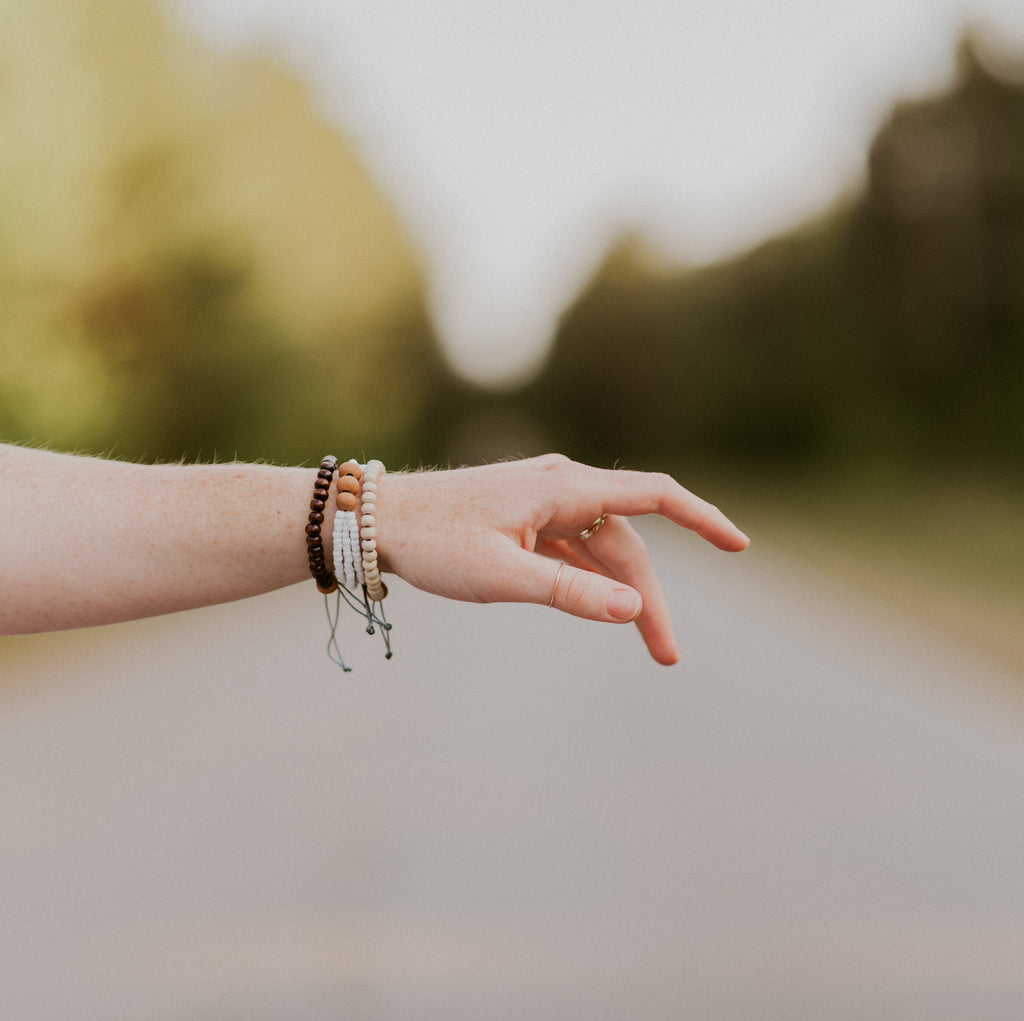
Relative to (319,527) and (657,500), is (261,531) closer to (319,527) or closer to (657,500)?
(319,527)

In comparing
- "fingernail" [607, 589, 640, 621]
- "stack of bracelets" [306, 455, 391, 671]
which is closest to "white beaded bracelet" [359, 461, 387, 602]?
"stack of bracelets" [306, 455, 391, 671]

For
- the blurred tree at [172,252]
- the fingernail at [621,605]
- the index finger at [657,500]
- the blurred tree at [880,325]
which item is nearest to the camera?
the fingernail at [621,605]

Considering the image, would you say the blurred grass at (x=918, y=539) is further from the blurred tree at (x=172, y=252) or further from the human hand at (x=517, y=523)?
the blurred tree at (x=172, y=252)

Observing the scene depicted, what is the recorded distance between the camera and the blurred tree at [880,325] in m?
20.9

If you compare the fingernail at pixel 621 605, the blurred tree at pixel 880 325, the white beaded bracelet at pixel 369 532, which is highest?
the blurred tree at pixel 880 325

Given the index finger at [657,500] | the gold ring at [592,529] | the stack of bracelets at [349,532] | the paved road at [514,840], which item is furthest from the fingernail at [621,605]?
the paved road at [514,840]

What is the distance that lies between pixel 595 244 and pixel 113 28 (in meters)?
48.8

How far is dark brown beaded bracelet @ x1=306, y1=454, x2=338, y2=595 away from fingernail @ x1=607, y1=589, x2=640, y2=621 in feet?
2.31

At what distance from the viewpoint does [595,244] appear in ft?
199

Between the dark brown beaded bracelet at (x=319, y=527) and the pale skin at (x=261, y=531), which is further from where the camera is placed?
the dark brown beaded bracelet at (x=319, y=527)

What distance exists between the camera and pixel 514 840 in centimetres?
492

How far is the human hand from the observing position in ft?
7.31

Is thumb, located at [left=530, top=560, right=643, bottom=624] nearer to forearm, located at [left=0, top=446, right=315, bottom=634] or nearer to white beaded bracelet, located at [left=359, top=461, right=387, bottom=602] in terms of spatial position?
white beaded bracelet, located at [left=359, top=461, right=387, bottom=602]

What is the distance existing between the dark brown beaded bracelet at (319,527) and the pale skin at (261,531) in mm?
33
